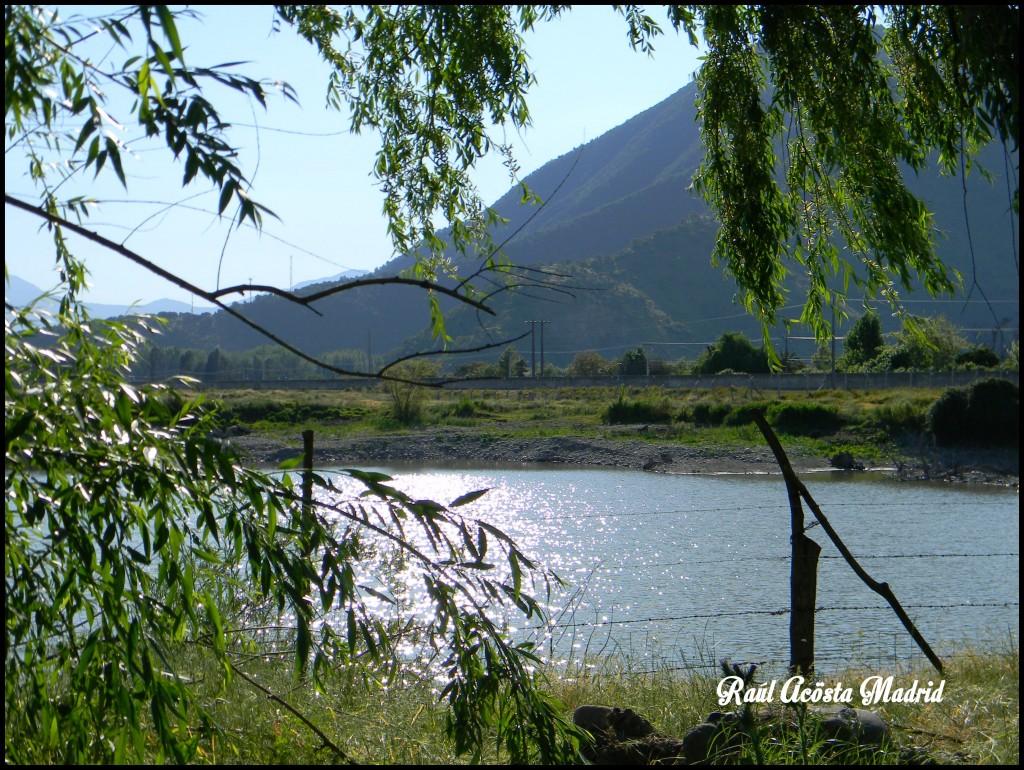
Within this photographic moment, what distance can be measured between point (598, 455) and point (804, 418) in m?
6.57

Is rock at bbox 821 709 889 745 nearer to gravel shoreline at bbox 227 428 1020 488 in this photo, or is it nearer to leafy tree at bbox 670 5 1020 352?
leafy tree at bbox 670 5 1020 352

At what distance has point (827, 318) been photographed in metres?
4.36

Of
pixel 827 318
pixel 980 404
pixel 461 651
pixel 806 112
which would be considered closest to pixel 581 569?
pixel 827 318

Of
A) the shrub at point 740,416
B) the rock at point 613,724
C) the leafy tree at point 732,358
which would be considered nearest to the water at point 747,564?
the rock at point 613,724

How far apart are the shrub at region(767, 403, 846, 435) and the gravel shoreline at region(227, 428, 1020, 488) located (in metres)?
2.75

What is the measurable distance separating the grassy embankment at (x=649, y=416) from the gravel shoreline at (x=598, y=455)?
3.14 feet

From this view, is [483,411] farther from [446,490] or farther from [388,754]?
[388,754]

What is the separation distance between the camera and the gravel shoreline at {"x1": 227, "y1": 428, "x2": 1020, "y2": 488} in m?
21.5

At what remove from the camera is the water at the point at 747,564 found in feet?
22.0

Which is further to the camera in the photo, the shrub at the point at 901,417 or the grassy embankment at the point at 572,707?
the shrub at the point at 901,417

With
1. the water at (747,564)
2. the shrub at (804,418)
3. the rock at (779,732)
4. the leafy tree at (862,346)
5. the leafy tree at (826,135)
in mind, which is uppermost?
the leafy tree at (862,346)

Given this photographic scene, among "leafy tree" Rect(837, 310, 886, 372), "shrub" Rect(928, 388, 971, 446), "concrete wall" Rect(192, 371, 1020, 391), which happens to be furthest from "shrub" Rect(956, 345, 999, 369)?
"shrub" Rect(928, 388, 971, 446)

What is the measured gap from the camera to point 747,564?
990cm

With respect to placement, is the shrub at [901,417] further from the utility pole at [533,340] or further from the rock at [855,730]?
the rock at [855,730]
